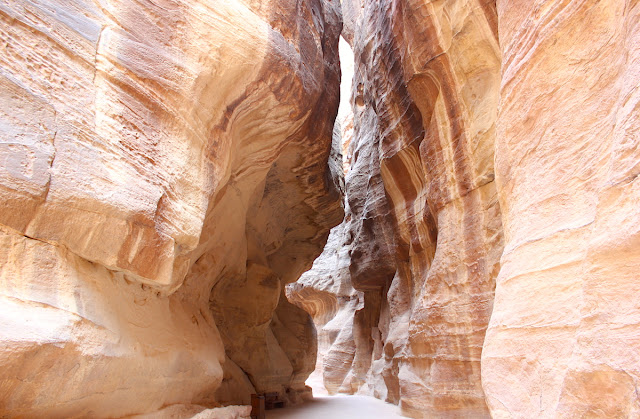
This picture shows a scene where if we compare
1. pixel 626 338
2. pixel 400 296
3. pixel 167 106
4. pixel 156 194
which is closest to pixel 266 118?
pixel 167 106

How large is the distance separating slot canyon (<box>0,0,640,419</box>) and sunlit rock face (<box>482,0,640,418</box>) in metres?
0.01

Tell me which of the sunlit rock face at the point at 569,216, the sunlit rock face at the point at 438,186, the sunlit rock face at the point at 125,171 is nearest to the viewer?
the sunlit rock face at the point at 569,216

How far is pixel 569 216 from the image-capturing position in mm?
2359

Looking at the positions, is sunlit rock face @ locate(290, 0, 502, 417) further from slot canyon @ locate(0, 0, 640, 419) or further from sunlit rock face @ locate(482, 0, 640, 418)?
sunlit rock face @ locate(482, 0, 640, 418)

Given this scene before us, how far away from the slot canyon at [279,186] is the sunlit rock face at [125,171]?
0.02m

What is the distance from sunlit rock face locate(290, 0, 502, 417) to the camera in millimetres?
5602

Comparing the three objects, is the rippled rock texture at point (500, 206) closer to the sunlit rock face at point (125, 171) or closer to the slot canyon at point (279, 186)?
the slot canyon at point (279, 186)

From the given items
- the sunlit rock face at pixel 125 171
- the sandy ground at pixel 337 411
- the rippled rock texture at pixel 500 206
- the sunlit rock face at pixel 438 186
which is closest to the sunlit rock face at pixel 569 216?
the rippled rock texture at pixel 500 206

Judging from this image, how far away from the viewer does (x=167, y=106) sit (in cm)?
410

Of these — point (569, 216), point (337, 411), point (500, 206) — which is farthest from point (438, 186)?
point (337, 411)

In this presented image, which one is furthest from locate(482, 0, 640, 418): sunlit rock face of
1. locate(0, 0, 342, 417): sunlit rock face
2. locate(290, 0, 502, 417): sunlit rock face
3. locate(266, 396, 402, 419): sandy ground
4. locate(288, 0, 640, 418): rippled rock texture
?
locate(266, 396, 402, 419): sandy ground

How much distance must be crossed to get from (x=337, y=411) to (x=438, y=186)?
4860 millimetres

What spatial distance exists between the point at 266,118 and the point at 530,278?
4274 mm

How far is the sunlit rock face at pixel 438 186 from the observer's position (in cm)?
560
